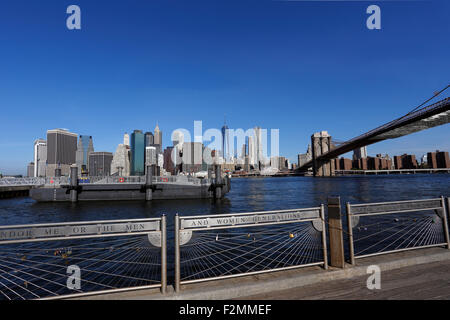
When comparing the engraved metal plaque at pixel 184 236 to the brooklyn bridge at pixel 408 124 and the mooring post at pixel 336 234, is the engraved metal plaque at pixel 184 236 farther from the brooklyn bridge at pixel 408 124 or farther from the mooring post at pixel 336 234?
the brooklyn bridge at pixel 408 124

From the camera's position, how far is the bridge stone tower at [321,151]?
395ft

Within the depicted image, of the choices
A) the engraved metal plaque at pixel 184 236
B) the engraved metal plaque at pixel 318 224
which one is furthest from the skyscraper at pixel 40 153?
the engraved metal plaque at pixel 318 224

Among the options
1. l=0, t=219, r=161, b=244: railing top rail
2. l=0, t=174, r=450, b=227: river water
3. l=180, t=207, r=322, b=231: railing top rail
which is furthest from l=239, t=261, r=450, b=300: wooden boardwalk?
l=0, t=174, r=450, b=227: river water

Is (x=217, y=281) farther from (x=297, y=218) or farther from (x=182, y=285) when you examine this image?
(x=297, y=218)

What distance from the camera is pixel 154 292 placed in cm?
357

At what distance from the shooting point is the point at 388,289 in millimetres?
3619

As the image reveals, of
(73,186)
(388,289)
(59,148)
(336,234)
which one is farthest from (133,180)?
(59,148)

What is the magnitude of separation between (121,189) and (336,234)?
1452 inches

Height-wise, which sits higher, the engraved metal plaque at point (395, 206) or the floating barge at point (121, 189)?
the engraved metal plaque at point (395, 206)

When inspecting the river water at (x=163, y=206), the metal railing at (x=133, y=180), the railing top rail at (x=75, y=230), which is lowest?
the river water at (x=163, y=206)

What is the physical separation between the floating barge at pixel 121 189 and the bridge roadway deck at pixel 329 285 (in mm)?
31992

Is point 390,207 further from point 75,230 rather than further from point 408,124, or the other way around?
point 408,124

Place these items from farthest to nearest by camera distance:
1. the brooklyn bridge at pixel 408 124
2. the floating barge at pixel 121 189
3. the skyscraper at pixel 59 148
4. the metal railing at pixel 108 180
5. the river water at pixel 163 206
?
the skyscraper at pixel 59 148 < the brooklyn bridge at pixel 408 124 < the metal railing at pixel 108 180 < the floating barge at pixel 121 189 < the river water at pixel 163 206

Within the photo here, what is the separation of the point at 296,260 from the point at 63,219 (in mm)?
22076
